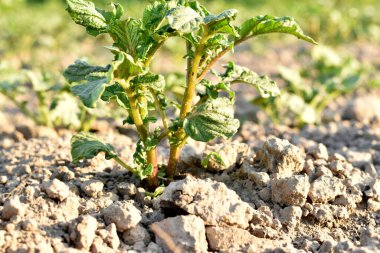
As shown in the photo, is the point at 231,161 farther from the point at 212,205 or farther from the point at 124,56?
the point at 124,56

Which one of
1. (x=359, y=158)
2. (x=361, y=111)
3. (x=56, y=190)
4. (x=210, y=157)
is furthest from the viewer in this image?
(x=361, y=111)

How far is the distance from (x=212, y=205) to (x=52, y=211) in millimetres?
696

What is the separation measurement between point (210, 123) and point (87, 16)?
722mm

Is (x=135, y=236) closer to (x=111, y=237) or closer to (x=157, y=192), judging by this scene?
(x=111, y=237)

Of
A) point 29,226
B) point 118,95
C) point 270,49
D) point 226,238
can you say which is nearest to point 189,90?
point 118,95

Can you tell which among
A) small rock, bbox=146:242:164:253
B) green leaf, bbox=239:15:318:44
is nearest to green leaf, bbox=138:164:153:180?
small rock, bbox=146:242:164:253

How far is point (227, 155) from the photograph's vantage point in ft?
9.73

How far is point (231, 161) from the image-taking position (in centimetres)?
298

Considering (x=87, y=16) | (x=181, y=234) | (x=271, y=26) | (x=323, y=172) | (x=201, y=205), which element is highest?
(x=271, y=26)

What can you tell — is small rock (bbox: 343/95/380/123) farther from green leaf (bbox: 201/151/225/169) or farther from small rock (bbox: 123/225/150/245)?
small rock (bbox: 123/225/150/245)

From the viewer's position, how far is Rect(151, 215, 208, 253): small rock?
2.34 meters

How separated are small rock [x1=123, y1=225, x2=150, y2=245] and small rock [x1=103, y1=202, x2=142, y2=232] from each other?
0.03 m

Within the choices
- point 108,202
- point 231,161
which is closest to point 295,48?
point 231,161

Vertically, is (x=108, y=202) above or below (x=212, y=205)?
below
